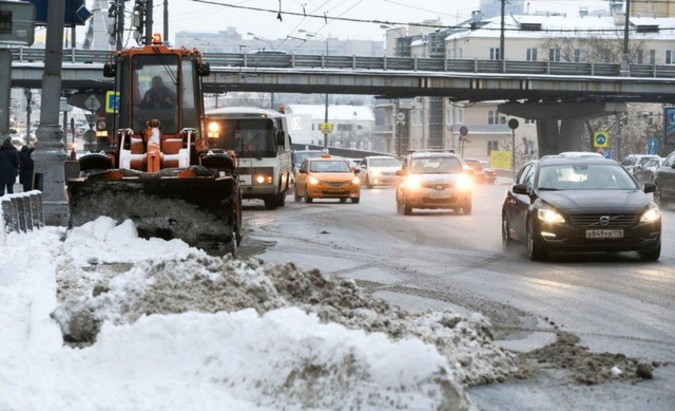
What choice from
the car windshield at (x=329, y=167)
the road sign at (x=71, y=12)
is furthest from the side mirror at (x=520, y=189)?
the car windshield at (x=329, y=167)

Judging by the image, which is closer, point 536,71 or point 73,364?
point 73,364

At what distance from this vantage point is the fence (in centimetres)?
1617

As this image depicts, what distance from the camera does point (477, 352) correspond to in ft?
29.6

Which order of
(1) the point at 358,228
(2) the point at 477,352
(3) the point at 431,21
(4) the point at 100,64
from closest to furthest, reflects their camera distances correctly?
(2) the point at 477,352
(1) the point at 358,228
(4) the point at 100,64
(3) the point at 431,21

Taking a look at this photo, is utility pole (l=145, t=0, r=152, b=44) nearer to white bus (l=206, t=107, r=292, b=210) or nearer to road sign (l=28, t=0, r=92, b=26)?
white bus (l=206, t=107, r=292, b=210)

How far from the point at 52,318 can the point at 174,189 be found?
27.4 feet

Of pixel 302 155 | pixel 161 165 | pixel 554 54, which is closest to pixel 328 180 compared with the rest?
pixel 302 155

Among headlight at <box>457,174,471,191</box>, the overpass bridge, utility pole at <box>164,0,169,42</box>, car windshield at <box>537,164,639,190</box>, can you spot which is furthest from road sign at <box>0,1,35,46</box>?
the overpass bridge

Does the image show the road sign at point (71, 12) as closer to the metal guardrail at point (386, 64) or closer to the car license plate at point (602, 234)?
the car license plate at point (602, 234)

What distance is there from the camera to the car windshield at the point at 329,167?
140ft

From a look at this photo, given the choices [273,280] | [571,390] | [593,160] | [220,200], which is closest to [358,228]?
[593,160]

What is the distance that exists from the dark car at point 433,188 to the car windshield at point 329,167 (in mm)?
8570

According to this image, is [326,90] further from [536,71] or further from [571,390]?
[571,390]

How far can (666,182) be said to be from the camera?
36.2 m
